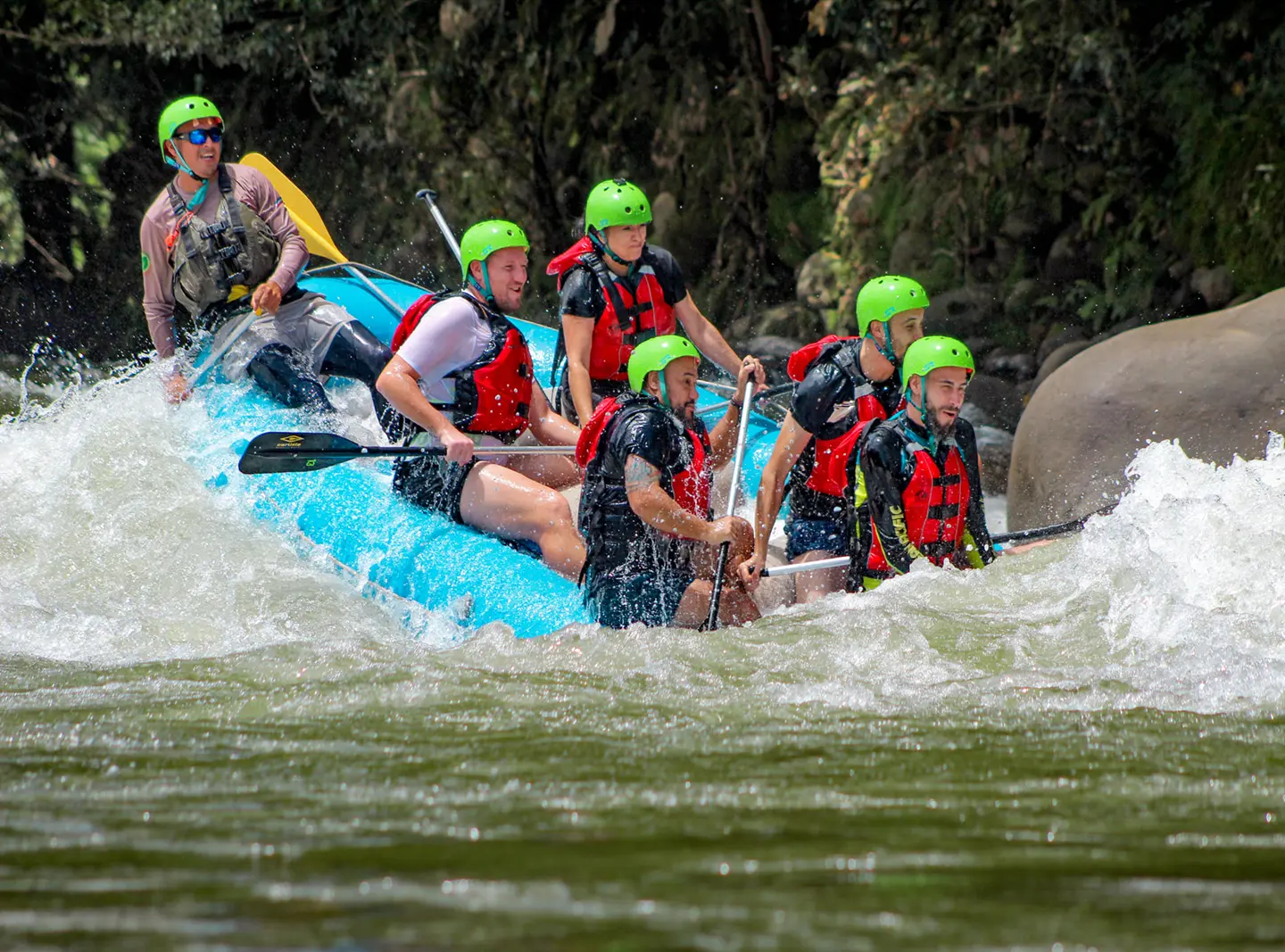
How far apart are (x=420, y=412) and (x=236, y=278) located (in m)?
1.88

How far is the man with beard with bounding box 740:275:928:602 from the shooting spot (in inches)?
219

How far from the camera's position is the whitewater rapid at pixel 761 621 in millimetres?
4355

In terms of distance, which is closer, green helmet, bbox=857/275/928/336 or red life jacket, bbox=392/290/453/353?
green helmet, bbox=857/275/928/336

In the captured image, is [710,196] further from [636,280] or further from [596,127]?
[636,280]

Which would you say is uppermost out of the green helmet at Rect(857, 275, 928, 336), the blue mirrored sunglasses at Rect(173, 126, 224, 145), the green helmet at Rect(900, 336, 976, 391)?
the blue mirrored sunglasses at Rect(173, 126, 224, 145)

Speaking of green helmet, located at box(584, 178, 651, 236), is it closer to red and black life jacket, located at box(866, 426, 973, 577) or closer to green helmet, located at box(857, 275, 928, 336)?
green helmet, located at box(857, 275, 928, 336)

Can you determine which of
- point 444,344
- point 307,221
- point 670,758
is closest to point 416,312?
point 444,344

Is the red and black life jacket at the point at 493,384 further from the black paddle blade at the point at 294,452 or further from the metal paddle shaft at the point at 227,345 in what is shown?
the metal paddle shaft at the point at 227,345

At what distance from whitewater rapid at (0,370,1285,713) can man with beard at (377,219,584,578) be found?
433 mm

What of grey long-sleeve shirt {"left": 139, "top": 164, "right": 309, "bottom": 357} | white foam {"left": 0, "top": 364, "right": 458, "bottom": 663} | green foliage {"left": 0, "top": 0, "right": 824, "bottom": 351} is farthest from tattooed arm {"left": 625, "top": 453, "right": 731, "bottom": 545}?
green foliage {"left": 0, "top": 0, "right": 824, "bottom": 351}

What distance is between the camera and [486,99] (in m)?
13.8

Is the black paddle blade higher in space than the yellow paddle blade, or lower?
lower

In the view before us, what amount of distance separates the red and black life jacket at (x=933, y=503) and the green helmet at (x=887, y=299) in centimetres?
52

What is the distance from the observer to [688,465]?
5051 mm
